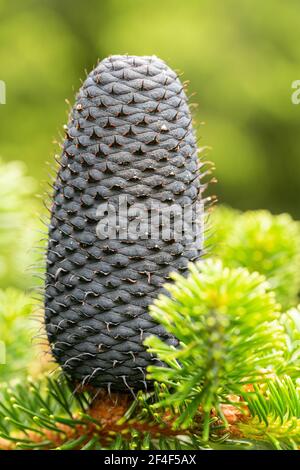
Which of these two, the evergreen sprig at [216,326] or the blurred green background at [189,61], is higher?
the blurred green background at [189,61]

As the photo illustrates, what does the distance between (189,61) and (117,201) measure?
11.2 feet

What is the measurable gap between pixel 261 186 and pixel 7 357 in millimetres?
3338

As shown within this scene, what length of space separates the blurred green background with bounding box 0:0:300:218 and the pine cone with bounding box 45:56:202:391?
3052mm

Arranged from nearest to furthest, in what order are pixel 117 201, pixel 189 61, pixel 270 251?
1. pixel 117 201
2. pixel 270 251
3. pixel 189 61

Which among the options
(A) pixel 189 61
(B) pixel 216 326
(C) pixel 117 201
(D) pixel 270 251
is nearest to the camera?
(B) pixel 216 326

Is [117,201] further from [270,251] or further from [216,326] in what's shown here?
[270,251]

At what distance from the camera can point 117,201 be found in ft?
2.60

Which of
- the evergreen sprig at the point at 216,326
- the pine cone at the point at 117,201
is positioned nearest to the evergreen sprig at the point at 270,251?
the pine cone at the point at 117,201

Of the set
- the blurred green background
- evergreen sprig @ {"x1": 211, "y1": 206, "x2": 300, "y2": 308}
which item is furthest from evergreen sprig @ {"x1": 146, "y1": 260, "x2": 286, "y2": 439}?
the blurred green background

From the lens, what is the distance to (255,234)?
48.2 inches

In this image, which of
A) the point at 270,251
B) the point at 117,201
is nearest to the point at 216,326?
the point at 117,201

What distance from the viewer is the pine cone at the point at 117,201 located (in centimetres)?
79

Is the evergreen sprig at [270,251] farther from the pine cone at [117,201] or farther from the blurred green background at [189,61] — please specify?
the blurred green background at [189,61]

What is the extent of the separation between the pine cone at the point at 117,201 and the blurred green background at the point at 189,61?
3.05 m
